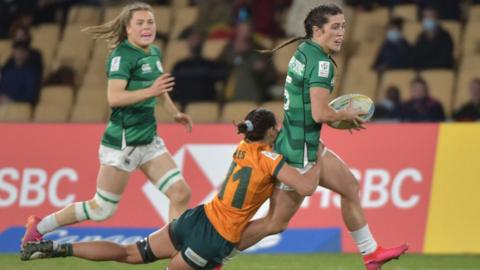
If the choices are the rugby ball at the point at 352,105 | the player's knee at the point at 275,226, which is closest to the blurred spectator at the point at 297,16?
the rugby ball at the point at 352,105

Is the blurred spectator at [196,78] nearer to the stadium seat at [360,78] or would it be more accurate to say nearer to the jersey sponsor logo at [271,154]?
the stadium seat at [360,78]

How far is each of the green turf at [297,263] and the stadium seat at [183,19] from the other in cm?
587

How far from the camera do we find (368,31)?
16047 millimetres

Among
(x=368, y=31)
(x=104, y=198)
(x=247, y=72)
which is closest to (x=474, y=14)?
(x=368, y=31)

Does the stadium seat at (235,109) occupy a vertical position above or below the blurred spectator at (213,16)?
below

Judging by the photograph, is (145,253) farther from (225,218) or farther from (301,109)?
(301,109)

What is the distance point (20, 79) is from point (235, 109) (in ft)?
9.47

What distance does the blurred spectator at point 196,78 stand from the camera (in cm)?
1500

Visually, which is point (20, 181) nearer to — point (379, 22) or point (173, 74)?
point (173, 74)

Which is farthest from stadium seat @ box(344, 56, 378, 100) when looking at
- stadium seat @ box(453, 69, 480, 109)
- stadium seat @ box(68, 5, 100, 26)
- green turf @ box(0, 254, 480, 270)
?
green turf @ box(0, 254, 480, 270)

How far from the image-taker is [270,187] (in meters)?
8.48

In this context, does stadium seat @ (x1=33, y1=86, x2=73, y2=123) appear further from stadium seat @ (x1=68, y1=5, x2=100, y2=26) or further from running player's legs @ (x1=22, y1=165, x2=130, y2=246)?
running player's legs @ (x1=22, y1=165, x2=130, y2=246)

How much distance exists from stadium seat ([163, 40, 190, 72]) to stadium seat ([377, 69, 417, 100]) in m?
2.54

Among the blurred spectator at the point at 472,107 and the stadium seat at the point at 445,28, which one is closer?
the blurred spectator at the point at 472,107
